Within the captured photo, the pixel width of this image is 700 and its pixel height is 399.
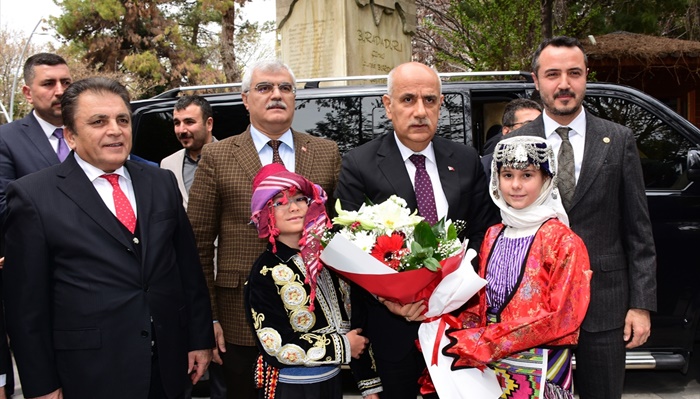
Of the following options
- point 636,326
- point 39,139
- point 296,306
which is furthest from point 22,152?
point 636,326

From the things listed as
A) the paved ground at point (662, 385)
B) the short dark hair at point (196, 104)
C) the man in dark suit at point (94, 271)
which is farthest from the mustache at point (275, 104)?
the paved ground at point (662, 385)

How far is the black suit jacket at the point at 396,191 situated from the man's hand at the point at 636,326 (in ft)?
2.45

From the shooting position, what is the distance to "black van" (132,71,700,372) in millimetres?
4309

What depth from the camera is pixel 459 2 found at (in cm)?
1225

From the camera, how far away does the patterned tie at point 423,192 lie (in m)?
2.85

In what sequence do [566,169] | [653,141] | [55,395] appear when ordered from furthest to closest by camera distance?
1. [653,141]
2. [566,169]
3. [55,395]

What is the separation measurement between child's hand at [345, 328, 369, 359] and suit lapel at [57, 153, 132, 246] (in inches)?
39.2

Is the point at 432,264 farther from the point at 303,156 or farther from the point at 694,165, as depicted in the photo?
the point at 694,165

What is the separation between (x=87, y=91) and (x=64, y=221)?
0.56 m

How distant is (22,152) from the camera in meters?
3.33

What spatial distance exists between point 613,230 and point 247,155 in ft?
6.03

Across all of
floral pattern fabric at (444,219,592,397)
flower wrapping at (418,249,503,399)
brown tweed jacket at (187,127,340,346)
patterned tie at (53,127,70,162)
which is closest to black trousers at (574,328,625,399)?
floral pattern fabric at (444,219,592,397)

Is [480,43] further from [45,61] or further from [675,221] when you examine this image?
[45,61]

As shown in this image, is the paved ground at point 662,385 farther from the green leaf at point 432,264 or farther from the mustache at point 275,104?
the green leaf at point 432,264
